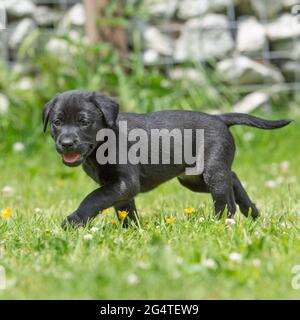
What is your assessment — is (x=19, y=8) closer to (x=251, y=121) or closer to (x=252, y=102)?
(x=252, y=102)

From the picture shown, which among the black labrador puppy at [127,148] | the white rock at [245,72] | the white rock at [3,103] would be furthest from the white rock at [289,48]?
the black labrador puppy at [127,148]

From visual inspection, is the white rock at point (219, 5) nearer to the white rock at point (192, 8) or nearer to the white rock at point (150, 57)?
the white rock at point (192, 8)

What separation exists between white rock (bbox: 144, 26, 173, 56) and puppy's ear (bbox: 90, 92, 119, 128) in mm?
4234

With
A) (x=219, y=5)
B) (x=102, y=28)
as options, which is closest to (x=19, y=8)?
(x=102, y=28)

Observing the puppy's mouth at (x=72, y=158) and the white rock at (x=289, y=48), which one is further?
the white rock at (x=289, y=48)

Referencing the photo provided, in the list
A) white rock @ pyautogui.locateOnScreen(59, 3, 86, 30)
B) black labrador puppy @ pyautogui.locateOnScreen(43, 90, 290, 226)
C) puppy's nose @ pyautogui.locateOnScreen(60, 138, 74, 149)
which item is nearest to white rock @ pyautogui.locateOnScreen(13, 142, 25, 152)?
white rock @ pyautogui.locateOnScreen(59, 3, 86, 30)

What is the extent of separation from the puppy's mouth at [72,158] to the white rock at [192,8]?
4652mm

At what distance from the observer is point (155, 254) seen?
2.43 meters

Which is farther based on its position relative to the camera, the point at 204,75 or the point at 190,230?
the point at 204,75

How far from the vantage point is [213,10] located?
7562mm

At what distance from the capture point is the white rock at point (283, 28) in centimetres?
769

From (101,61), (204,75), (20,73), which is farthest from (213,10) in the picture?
(20,73)
